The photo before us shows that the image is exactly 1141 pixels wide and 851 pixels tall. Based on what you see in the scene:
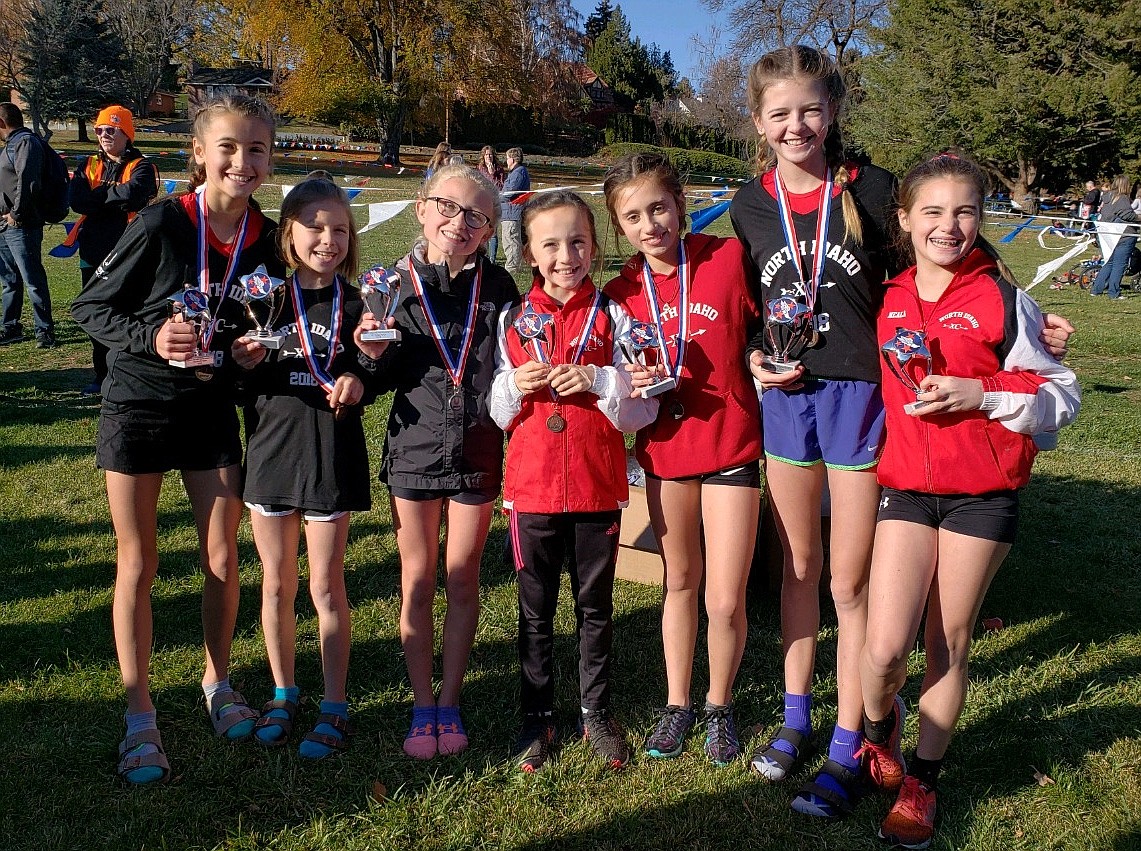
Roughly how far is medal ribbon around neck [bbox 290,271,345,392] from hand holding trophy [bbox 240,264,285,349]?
5 centimetres

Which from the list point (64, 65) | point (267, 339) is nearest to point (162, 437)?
point (267, 339)

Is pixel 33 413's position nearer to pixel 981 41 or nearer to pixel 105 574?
pixel 105 574

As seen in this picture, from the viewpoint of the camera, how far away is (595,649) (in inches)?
131

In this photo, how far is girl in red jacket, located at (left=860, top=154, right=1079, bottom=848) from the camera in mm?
2697

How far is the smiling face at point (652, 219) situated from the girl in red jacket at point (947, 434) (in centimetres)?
71

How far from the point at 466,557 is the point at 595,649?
0.56m

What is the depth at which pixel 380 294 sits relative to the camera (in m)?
3.05

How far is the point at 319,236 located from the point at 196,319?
0.51 metres

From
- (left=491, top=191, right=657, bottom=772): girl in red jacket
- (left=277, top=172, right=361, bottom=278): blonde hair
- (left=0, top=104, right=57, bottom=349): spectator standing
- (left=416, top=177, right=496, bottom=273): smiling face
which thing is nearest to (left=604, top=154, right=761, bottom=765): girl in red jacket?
(left=491, top=191, right=657, bottom=772): girl in red jacket

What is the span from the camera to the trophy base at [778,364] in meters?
2.91

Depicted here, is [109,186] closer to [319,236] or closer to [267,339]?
[319,236]

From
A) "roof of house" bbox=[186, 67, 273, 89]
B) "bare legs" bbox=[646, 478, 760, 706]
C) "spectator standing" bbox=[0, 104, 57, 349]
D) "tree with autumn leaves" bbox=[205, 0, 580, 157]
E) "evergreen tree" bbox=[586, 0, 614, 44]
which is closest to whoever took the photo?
"bare legs" bbox=[646, 478, 760, 706]

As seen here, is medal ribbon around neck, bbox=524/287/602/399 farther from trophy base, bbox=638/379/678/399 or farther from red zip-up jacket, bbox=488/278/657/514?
trophy base, bbox=638/379/678/399

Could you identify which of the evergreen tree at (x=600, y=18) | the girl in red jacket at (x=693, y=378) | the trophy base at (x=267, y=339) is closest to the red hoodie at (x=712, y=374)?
the girl in red jacket at (x=693, y=378)
